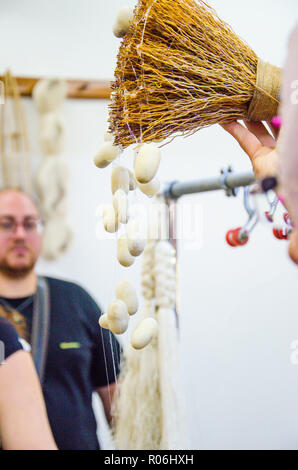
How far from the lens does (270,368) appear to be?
114 cm

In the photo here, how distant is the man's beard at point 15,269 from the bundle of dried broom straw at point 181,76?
874 millimetres

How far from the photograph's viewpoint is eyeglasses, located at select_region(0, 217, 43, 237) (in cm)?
131

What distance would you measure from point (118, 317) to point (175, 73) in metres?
0.21

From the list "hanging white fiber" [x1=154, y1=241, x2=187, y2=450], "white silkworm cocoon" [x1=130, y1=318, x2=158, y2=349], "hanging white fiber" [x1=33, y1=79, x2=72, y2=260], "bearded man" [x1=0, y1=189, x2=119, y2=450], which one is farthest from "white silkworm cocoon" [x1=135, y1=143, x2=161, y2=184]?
"hanging white fiber" [x1=33, y1=79, x2=72, y2=260]

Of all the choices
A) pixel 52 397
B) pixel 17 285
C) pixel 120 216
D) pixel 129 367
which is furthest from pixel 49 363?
pixel 120 216

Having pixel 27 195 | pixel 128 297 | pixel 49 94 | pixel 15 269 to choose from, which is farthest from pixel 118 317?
pixel 49 94

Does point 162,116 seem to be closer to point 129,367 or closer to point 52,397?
point 129,367

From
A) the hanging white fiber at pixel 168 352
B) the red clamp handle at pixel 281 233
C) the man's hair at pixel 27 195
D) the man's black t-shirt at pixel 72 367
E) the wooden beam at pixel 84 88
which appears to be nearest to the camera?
the red clamp handle at pixel 281 233

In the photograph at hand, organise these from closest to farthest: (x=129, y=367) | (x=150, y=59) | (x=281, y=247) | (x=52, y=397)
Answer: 1. (x=150, y=59)
2. (x=129, y=367)
3. (x=52, y=397)
4. (x=281, y=247)

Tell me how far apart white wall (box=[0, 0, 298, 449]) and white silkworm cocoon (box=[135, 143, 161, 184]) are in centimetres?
68

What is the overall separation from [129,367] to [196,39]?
51cm

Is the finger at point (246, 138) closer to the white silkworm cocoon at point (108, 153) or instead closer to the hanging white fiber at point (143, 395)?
the white silkworm cocoon at point (108, 153)

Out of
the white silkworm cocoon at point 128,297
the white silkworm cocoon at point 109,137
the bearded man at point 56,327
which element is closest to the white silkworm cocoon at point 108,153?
the white silkworm cocoon at point 109,137

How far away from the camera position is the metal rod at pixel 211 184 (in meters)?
0.69
